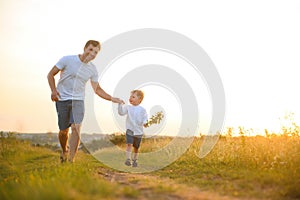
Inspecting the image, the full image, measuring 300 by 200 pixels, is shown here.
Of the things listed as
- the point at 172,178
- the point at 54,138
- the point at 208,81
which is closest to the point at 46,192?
the point at 172,178

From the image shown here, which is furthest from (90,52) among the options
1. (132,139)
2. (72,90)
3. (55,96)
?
(132,139)

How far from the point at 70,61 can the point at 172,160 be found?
13.2 feet

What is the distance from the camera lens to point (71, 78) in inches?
313

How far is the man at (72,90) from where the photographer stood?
25.6 ft

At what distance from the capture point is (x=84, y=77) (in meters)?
8.10

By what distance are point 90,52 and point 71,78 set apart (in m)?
0.70

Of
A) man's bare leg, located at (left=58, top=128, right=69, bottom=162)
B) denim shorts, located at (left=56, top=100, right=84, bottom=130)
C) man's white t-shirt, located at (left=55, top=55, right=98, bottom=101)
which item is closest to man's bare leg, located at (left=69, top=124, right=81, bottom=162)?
denim shorts, located at (left=56, top=100, right=84, bottom=130)

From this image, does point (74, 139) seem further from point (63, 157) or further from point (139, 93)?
point (139, 93)

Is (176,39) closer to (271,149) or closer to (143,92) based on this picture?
(143,92)

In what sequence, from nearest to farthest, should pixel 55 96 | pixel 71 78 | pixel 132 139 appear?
pixel 55 96 < pixel 71 78 < pixel 132 139

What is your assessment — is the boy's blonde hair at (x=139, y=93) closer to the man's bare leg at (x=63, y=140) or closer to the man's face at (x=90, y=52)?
the man's face at (x=90, y=52)

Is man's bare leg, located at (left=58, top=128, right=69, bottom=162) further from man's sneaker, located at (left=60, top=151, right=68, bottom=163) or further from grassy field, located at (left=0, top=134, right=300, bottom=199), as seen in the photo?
grassy field, located at (left=0, top=134, right=300, bottom=199)

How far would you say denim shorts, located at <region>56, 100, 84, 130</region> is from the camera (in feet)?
25.7

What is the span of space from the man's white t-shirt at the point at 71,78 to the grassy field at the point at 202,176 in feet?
5.05
